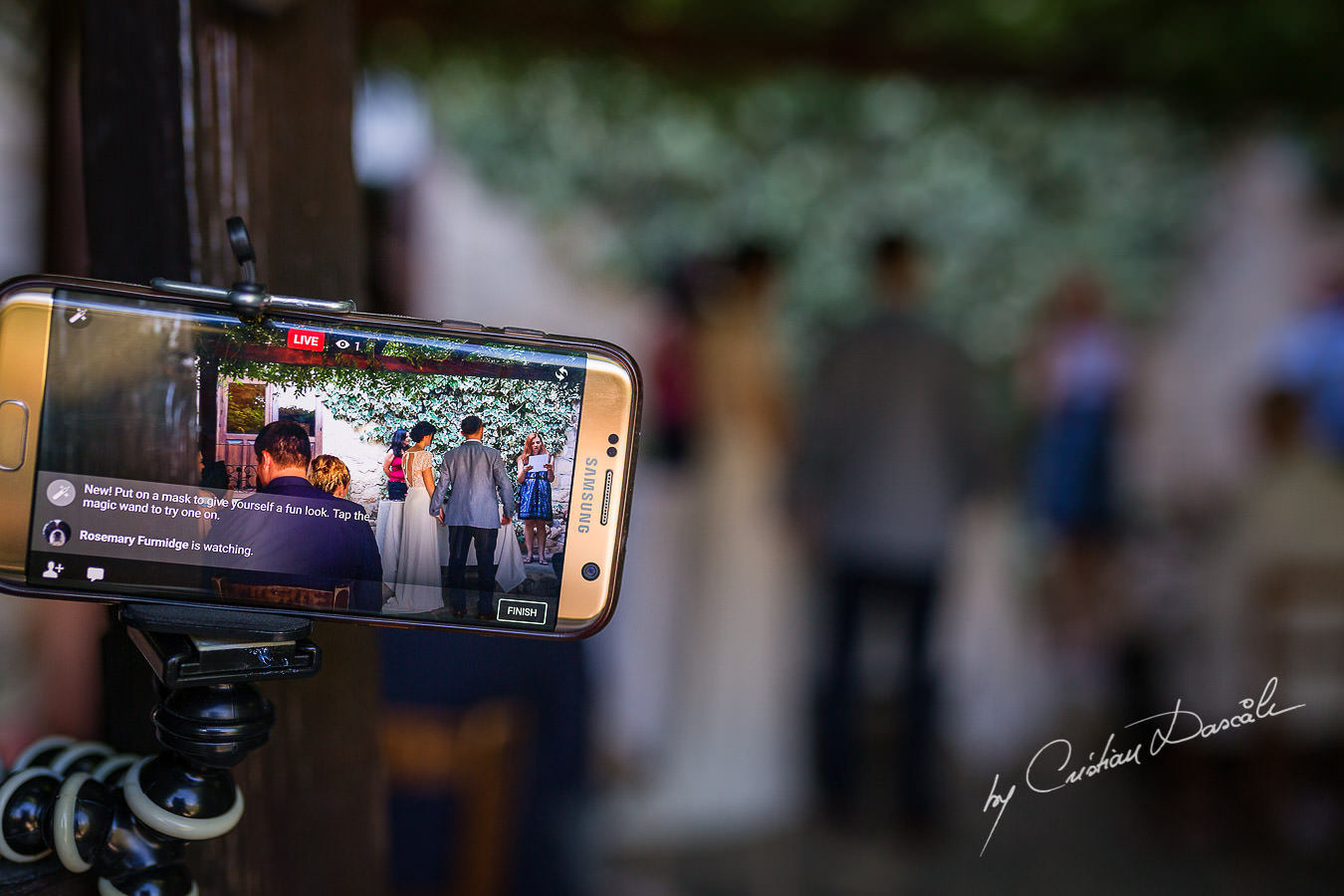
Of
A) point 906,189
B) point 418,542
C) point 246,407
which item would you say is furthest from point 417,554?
point 906,189

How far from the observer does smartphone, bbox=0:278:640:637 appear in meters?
0.59

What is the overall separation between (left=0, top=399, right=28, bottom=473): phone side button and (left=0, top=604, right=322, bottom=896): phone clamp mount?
103 millimetres

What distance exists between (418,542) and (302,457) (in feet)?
0.27

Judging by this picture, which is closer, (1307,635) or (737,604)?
(1307,635)

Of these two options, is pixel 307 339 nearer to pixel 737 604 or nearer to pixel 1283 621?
pixel 737 604

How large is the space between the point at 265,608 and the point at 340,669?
0.82 ft

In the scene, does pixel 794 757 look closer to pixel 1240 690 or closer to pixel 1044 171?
pixel 1240 690

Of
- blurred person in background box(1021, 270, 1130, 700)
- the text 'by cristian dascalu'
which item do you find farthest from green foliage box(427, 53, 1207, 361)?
the text 'by cristian dascalu'

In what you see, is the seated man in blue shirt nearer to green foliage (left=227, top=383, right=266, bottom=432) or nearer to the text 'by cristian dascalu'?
green foliage (left=227, top=383, right=266, bottom=432)

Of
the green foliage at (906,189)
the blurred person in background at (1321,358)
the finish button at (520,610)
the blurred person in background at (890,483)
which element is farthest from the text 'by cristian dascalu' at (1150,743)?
the green foliage at (906,189)

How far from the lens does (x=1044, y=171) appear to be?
565 centimetres

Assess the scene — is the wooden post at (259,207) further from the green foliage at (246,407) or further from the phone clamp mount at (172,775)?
the green foliage at (246,407)

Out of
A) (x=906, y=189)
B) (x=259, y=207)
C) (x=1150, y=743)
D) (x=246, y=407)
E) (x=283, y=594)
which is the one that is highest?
(x=906, y=189)

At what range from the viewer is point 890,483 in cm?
302
